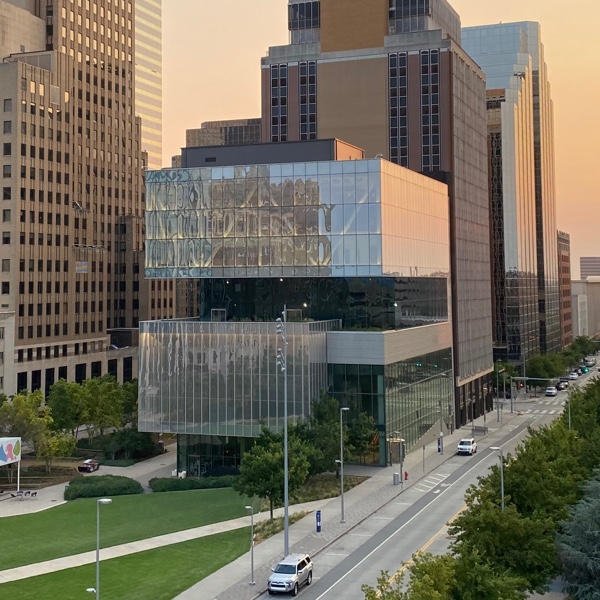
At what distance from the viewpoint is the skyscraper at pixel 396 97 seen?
335 ft

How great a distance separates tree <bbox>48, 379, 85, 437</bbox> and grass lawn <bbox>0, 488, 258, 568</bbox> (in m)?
24.3

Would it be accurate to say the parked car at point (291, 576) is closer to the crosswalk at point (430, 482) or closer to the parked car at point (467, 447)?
the crosswalk at point (430, 482)

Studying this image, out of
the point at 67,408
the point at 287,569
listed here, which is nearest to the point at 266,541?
the point at 287,569

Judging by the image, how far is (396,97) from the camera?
339ft

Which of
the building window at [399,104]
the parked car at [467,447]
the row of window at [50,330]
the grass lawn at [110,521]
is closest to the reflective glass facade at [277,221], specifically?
the parked car at [467,447]

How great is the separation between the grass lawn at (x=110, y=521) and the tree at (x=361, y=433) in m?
11.8

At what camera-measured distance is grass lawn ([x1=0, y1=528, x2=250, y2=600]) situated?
41.0m

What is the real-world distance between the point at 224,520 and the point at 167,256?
33.5 m

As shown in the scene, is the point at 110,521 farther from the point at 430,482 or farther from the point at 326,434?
the point at 430,482

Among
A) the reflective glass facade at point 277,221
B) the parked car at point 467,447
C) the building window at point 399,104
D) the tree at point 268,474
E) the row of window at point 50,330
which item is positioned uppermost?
the building window at point 399,104

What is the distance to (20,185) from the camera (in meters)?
120

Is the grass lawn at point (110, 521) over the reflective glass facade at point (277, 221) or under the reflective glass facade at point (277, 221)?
under

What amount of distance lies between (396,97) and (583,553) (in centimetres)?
7780

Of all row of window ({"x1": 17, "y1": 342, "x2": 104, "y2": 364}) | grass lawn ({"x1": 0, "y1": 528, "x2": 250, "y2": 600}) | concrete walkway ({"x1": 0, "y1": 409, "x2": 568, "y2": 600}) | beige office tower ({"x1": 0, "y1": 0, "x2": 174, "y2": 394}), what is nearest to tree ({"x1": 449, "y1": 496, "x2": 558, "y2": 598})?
concrete walkway ({"x1": 0, "y1": 409, "x2": 568, "y2": 600})
